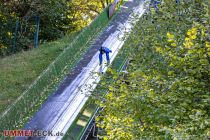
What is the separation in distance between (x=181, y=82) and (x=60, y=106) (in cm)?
830

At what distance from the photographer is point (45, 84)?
57.8ft

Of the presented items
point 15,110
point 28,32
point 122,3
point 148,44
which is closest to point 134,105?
point 148,44

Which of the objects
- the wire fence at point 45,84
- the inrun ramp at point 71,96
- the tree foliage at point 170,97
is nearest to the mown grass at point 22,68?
the wire fence at point 45,84

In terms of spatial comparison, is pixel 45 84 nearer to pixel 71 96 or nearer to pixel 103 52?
pixel 71 96

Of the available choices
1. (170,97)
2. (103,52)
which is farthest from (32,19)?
(170,97)

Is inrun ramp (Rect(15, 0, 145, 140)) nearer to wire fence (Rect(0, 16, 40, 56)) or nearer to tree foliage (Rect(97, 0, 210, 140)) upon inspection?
tree foliage (Rect(97, 0, 210, 140))

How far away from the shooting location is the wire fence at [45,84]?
1477cm

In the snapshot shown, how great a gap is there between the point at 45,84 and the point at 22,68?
4.86m

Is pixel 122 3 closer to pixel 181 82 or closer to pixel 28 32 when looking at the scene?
pixel 28 32

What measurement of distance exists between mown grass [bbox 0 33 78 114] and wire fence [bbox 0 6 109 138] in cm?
157

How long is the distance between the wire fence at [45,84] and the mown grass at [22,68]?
5.16 feet

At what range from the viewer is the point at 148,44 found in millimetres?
12742

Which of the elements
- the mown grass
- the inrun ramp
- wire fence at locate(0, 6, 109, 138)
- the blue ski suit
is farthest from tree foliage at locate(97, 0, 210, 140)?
the mown grass

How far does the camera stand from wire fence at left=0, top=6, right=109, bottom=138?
14773 millimetres
